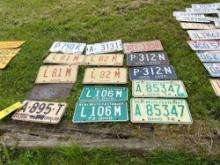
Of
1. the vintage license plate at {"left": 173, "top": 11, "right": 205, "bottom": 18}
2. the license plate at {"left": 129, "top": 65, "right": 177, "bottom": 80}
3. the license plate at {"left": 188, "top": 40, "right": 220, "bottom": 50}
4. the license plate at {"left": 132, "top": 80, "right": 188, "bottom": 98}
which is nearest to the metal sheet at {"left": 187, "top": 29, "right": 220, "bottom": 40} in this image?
the license plate at {"left": 188, "top": 40, "right": 220, "bottom": 50}

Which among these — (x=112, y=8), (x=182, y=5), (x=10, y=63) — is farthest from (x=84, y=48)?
(x=182, y=5)

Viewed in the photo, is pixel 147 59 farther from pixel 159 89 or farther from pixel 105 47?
pixel 159 89

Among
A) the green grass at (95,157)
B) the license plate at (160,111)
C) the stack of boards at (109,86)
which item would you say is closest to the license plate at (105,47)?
the stack of boards at (109,86)

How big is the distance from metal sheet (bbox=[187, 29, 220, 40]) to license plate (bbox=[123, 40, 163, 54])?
17.6 inches

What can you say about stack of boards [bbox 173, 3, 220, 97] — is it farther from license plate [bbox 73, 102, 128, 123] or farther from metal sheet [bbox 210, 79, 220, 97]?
license plate [bbox 73, 102, 128, 123]

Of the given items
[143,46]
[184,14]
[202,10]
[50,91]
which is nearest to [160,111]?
[50,91]

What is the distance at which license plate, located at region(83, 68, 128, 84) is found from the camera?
12.6 feet

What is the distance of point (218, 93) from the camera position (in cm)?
360

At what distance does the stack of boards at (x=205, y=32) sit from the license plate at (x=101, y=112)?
89 centimetres

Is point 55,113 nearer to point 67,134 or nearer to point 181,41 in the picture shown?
point 67,134

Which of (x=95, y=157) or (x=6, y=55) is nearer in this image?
(x=95, y=157)

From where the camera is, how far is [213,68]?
4.00 m

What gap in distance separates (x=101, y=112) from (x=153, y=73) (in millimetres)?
827

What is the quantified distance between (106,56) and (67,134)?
4.44 feet
